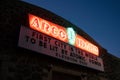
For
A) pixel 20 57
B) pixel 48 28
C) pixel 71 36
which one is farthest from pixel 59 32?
pixel 20 57

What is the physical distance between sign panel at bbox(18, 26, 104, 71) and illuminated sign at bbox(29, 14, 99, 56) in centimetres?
27

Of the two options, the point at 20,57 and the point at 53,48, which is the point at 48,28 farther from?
the point at 20,57

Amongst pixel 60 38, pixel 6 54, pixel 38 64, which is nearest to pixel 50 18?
pixel 60 38

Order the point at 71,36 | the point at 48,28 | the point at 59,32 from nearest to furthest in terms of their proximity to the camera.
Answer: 1. the point at 48,28
2. the point at 59,32
3. the point at 71,36

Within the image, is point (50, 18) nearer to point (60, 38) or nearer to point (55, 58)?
point (60, 38)

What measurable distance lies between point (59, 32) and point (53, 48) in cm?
121

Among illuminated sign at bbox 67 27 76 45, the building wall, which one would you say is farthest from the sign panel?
illuminated sign at bbox 67 27 76 45

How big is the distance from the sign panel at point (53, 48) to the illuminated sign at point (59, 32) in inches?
10.8

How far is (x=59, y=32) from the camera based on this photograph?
10.3 meters

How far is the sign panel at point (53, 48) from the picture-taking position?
333 inches

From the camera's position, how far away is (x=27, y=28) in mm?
8688

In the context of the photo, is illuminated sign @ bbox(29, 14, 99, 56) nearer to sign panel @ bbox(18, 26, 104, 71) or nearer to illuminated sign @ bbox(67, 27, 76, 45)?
illuminated sign @ bbox(67, 27, 76, 45)

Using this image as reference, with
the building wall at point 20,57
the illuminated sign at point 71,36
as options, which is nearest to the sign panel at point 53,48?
the building wall at point 20,57

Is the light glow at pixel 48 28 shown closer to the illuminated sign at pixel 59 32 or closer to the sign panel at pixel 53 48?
the illuminated sign at pixel 59 32
